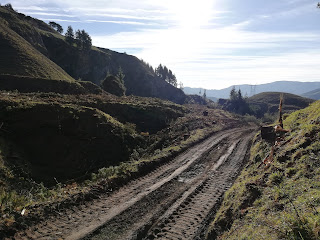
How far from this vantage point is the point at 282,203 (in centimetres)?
709

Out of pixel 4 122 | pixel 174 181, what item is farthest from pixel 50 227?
pixel 4 122

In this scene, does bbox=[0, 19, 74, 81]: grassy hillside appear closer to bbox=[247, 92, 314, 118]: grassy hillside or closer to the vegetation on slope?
the vegetation on slope

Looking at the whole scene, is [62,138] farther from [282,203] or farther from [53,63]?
[53,63]

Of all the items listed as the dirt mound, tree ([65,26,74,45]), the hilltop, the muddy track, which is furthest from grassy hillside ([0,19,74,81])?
tree ([65,26,74,45])

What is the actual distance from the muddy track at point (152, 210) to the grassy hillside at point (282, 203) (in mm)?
1212

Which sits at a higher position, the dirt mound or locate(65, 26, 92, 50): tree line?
locate(65, 26, 92, 50): tree line

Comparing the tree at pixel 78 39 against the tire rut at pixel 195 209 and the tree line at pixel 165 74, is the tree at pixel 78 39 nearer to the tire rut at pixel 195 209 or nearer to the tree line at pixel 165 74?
the tree line at pixel 165 74

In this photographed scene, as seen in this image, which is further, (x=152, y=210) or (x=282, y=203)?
(x=152, y=210)

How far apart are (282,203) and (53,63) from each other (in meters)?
68.5

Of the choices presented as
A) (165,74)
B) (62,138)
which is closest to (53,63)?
(62,138)

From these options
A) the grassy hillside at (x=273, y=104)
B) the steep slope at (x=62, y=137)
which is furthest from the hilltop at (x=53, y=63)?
the grassy hillside at (x=273, y=104)

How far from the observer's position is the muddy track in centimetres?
821

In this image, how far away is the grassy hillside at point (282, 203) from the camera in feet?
18.4

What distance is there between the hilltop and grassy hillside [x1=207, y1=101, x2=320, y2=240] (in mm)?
36413
